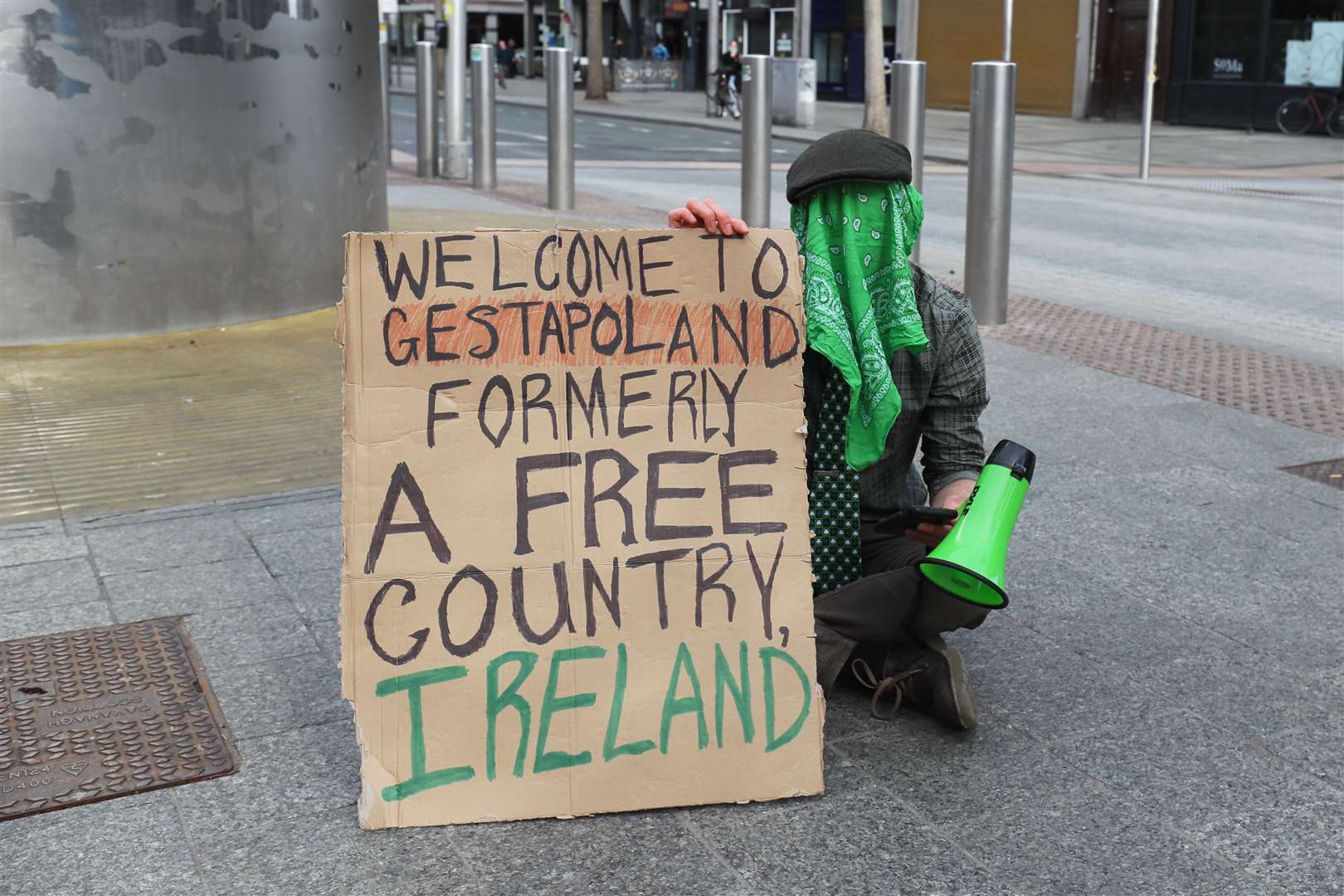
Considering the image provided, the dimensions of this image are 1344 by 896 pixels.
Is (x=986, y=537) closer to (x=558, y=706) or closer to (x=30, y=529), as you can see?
(x=558, y=706)

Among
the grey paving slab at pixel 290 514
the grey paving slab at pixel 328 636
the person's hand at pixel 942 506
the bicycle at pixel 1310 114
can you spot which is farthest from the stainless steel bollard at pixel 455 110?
the bicycle at pixel 1310 114

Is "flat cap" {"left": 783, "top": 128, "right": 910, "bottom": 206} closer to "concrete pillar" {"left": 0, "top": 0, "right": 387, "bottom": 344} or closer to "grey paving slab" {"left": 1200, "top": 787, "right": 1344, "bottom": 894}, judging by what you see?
"grey paving slab" {"left": 1200, "top": 787, "right": 1344, "bottom": 894}

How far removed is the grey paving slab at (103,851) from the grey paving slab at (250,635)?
2.52ft

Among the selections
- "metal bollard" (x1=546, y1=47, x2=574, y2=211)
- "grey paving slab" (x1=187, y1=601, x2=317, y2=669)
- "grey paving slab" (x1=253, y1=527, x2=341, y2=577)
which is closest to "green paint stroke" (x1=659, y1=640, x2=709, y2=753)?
"grey paving slab" (x1=187, y1=601, x2=317, y2=669)

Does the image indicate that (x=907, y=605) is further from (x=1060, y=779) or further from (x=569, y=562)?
(x=569, y=562)

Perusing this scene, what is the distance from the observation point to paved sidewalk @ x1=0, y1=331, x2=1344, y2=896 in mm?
A: 2882

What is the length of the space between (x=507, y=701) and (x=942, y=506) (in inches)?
45.4

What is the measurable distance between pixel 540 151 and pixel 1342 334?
50.6 ft

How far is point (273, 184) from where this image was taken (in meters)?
8.40

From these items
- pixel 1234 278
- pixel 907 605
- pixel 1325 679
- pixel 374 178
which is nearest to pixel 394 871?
pixel 907 605

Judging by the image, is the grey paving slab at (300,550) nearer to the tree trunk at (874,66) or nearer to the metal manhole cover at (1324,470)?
the metal manhole cover at (1324,470)

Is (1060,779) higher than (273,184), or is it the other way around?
(273,184)

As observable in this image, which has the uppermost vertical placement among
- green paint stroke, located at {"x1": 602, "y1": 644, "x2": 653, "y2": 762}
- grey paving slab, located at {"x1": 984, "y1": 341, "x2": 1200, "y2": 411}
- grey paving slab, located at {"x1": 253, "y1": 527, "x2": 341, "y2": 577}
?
green paint stroke, located at {"x1": 602, "y1": 644, "x2": 653, "y2": 762}

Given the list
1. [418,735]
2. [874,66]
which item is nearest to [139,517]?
[418,735]
